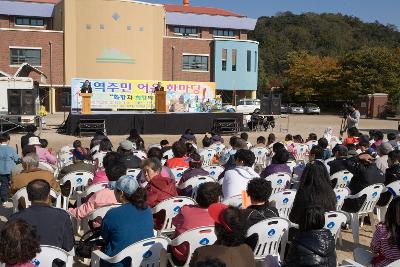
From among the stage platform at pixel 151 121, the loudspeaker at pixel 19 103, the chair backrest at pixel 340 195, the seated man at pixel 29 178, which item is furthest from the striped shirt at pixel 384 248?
the loudspeaker at pixel 19 103

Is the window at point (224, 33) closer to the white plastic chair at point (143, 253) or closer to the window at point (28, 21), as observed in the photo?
the window at point (28, 21)

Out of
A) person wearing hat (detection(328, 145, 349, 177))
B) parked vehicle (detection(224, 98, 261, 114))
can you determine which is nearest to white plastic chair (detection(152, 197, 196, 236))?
person wearing hat (detection(328, 145, 349, 177))

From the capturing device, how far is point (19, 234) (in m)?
3.04

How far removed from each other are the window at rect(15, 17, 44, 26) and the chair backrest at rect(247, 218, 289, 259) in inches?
1951

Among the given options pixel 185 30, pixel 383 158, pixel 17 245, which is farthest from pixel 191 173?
pixel 185 30

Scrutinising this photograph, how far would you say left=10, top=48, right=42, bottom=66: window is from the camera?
132ft

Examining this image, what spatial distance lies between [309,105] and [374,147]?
43585 mm

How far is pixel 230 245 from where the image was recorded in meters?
3.29

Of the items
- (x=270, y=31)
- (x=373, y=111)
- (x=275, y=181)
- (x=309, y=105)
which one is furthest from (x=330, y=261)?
(x=270, y=31)

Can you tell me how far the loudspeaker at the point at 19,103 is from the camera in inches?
872

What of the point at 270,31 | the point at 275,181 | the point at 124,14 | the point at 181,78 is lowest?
the point at 275,181

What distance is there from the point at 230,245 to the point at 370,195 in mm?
3958

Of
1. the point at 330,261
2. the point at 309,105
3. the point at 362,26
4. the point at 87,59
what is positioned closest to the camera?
the point at 330,261

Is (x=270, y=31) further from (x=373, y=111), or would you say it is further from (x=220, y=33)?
(x=373, y=111)
